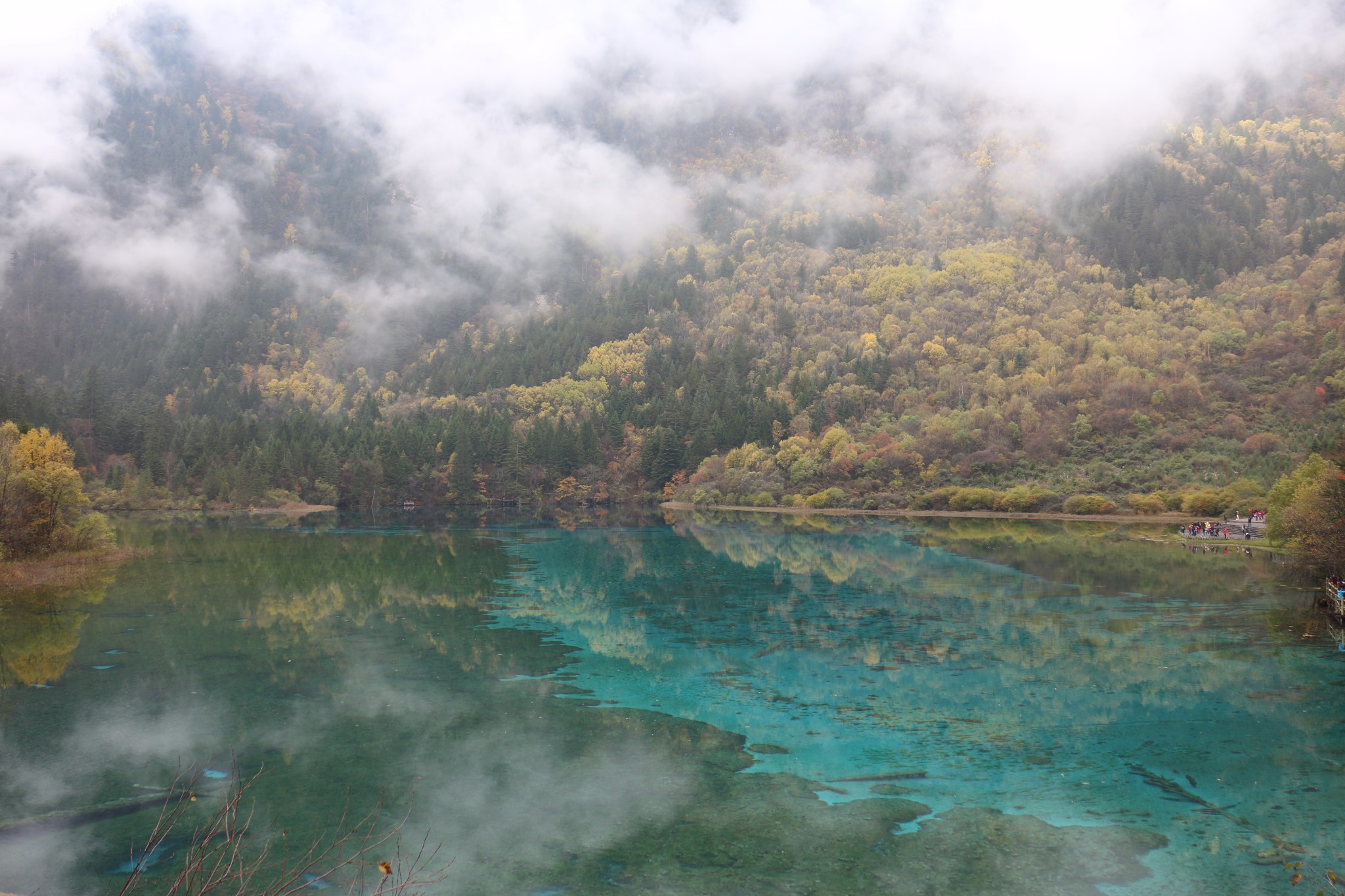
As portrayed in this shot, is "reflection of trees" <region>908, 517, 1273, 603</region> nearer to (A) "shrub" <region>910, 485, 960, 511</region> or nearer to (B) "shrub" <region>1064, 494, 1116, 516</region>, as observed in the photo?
(B) "shrub" <region>1064, 494, 1116, 516</region>

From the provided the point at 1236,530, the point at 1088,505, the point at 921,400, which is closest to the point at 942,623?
the point at 1236,530

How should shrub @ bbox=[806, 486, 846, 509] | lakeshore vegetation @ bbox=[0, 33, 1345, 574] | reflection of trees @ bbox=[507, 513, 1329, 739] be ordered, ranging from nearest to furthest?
reflection of trees @ bbox=[507, 513, 1329, 739] < lakeshore vegetation @ bbox=[0, 33, 1345, 574] < shrub @ bbox=[806, 486, 846, 509]

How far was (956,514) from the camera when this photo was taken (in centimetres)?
9531

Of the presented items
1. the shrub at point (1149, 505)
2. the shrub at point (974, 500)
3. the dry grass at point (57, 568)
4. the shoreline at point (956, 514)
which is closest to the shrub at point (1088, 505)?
the shoreline at point (956, 514)

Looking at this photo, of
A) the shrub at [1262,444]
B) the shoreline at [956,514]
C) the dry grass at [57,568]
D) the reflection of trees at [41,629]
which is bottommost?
the reflection of trees at [41,629]

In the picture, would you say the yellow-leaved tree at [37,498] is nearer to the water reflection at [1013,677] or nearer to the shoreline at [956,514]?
the water reflection at [1013,677]

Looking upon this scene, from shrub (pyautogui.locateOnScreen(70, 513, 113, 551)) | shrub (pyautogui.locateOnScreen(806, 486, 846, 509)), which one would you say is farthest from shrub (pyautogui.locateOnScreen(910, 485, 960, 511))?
shrub (pyautogui.locateOnScreen(70, 513, 113, 551))

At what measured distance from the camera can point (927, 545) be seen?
6034 centimetres

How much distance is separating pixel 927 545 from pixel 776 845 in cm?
5128

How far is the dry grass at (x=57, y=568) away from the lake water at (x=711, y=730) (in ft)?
10.7

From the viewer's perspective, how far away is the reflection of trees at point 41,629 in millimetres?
22109

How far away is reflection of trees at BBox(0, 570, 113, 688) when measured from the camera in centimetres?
2211

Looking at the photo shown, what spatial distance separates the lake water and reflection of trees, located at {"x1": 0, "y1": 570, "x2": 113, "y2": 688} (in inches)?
6.7

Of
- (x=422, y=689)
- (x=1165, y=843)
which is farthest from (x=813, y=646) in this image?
(x=1165, y=843)
